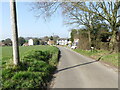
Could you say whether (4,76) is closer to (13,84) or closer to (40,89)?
(13,84)

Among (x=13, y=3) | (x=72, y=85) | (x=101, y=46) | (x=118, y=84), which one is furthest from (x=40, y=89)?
(x=101, y=46)

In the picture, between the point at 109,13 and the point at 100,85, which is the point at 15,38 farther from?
the point at 109,13

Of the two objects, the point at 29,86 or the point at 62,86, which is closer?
the point at 29,86

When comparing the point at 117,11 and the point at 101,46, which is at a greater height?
the point at 117,11

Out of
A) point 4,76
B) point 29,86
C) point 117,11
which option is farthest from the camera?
point 117,11

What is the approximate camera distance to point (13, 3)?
688 cm

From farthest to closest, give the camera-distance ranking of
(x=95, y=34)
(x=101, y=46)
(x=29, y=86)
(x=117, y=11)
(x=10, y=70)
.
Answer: (x=95, y=34), (x=101, y=46), (x=117, y=11), (x=10, y=70), (x=29, y=86)

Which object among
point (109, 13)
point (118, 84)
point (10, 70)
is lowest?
point (118, 84)

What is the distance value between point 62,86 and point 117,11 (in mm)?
13820

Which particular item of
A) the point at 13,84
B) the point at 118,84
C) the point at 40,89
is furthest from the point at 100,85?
the point at 13,84

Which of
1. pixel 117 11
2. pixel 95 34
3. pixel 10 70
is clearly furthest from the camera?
pixel 95 34

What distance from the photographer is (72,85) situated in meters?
5.07

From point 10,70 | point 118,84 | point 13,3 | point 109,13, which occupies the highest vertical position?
point 109,13

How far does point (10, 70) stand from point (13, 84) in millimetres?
1569
